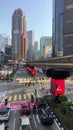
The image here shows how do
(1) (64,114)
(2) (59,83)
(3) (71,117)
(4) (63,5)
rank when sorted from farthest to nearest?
1. (4) (63,5)
2. (2) (59,83)
3. (1) (64,114)
4. (3) (71,117)

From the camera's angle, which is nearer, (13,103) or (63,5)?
(13,103)

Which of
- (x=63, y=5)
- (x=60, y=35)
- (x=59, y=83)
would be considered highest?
(x=63, y=5)

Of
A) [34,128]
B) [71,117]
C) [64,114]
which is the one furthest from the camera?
[64,114]

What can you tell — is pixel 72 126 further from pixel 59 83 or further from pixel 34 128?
pixel 59 83

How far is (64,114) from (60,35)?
13655 centimetres

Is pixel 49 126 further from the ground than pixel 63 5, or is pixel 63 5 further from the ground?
pixel 63 5

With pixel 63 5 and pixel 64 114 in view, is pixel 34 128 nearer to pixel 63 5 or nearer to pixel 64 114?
pixel 64 114

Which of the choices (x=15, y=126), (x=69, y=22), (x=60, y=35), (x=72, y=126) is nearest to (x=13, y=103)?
(x=15, y=126)

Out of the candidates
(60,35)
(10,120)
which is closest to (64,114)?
(10,120)

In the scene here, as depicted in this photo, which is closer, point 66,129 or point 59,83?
point 66,129

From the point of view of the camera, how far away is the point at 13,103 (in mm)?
44656

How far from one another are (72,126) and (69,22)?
116 m

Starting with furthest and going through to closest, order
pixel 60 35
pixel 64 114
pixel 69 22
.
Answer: pixel 60 35 → pixel 69 22 → pixel 64 114

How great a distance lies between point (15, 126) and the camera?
97.8 feet
